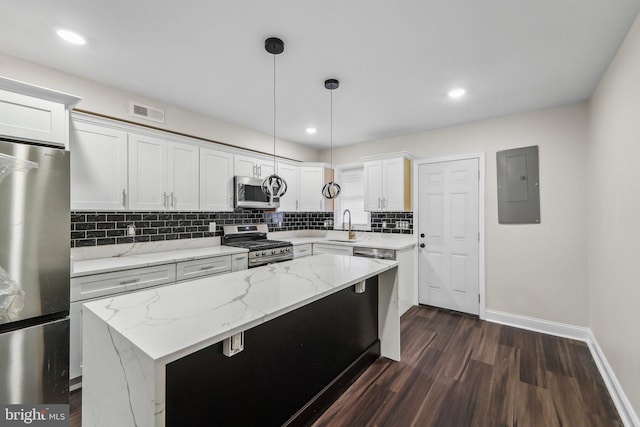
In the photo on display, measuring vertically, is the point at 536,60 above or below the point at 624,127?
above

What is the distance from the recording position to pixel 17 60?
2.17m

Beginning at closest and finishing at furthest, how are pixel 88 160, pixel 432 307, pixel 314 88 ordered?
pixel 88 160 < pixel 314 88 < pixel 432 307

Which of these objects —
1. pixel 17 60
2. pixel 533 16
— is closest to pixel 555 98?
pixel 533 16

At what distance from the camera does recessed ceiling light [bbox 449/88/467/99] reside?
8.93 ft

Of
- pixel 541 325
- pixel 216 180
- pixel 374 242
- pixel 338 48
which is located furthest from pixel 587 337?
pixel 216 180

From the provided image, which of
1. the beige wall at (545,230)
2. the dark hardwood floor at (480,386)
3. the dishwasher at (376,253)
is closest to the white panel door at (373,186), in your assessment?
the dishwasher at (376,253)

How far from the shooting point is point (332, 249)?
4215 mm

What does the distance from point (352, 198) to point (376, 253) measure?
1.43 m

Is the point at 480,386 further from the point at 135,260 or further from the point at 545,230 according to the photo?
the point at 135,260

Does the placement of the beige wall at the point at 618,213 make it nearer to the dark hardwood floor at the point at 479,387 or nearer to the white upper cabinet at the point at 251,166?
the dark hardwood floor at the point at 479,387

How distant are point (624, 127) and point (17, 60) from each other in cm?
460

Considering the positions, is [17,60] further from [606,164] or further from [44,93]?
[606,164]

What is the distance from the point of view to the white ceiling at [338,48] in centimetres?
A: 166

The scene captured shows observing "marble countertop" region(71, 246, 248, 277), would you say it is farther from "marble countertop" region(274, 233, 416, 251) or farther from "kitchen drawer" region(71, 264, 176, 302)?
"marble countertop" region(274, 233, 416, 251)
